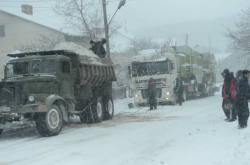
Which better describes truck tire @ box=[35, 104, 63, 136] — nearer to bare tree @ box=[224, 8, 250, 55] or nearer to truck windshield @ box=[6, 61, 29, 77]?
truck windshield @ box=[6, 61, 29, 77]

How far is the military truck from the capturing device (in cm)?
1055

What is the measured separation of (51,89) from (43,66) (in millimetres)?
866

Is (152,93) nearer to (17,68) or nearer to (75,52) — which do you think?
(75,52)

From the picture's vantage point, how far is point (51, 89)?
11484 millimetres

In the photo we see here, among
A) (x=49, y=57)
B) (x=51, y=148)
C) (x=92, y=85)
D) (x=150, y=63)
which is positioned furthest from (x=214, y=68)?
(x=51, y=148)

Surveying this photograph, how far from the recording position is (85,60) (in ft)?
43.5

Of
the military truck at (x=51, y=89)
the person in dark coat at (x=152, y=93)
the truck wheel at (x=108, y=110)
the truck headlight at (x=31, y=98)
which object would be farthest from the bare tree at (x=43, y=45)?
the truck headlight at (x=31, y=98)

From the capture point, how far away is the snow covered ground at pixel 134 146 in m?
7.08

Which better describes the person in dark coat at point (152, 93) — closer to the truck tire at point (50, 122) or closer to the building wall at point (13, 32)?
the truck tire at point (50, 122)

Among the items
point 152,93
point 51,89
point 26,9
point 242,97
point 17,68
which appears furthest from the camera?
point 26,9

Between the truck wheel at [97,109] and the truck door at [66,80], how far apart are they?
184 cm

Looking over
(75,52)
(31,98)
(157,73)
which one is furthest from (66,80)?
(157,73)

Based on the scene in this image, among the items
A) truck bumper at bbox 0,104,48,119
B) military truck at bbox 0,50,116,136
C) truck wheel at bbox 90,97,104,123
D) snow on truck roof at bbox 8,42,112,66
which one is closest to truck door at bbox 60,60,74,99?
military truck at bbox 0,50,116,136

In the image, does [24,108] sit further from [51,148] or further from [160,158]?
[160,158]
